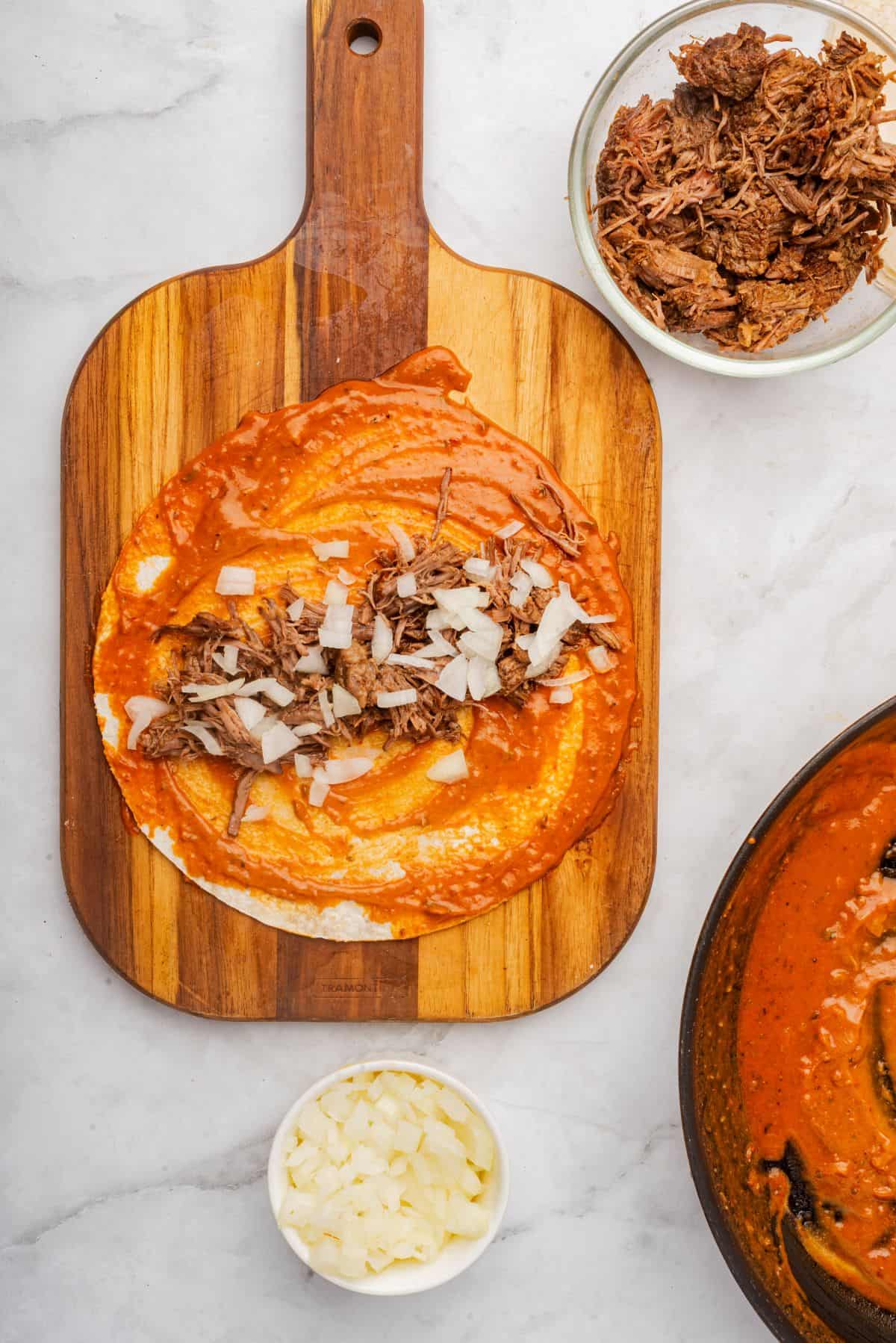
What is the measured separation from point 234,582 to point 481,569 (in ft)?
2.08

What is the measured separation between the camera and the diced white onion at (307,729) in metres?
2.65

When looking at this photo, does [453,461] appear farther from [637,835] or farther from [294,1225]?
[294,1225]

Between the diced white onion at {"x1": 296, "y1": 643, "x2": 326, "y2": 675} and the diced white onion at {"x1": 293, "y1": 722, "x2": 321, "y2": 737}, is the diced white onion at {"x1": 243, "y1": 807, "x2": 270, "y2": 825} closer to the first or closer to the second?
the diced white onion at {"x1": 293, "y1": 722, "x2": 321, "y2": 737}

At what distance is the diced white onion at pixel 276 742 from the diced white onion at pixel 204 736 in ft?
0.39

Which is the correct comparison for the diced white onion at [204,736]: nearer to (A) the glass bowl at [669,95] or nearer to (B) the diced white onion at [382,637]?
(B) the diced white onion at [382,637]

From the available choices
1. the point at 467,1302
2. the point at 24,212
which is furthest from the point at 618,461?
the point at 467,1302

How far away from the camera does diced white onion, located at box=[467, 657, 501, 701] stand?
2.65 m

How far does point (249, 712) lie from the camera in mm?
2637

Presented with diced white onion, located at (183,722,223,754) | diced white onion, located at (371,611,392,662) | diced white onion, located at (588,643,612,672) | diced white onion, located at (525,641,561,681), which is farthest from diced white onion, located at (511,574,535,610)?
diced white onion, located at (183,722,223,754)

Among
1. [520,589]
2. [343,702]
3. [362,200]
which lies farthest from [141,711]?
[362,200]

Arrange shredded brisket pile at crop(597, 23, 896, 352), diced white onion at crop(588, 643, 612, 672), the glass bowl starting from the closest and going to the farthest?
shredded brisket pile at crop(597, 23, 896, 352) → the glass bowl → diced white onion at crop(588, 643, 612, 672)

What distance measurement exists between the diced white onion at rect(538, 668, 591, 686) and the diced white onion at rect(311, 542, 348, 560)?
61 cm

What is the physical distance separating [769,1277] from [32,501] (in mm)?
2743

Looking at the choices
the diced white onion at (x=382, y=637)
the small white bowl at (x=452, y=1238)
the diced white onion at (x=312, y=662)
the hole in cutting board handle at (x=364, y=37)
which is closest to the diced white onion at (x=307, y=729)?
the diced white onion at (x=312, y=662)
